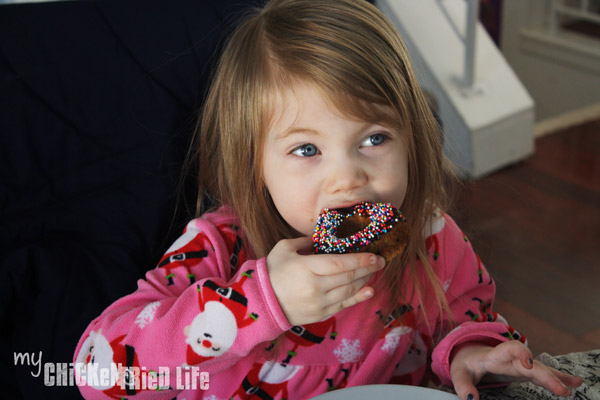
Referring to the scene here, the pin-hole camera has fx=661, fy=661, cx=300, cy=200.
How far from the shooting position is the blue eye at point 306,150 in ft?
3.00

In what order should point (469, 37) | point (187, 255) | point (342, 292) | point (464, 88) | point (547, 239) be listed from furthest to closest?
point (464, 88), point (469, 37), point (547, 239), point (187, 255), point (342, 292)

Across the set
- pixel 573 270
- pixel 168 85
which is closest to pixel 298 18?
pixel 168 85

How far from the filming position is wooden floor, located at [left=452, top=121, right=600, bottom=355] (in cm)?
191

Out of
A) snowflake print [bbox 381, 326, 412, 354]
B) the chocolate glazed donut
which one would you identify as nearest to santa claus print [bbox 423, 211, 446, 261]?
snowflake print [bbox 381, 326, 412, 354]

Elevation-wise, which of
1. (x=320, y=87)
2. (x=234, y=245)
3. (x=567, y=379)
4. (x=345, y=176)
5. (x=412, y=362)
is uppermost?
(x=320, y=87)

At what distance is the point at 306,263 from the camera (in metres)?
0.83

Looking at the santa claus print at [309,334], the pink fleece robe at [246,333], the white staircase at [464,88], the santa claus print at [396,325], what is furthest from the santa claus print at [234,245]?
the white staircase at [464,88]

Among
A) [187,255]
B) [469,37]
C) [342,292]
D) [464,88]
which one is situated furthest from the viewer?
[464,88]

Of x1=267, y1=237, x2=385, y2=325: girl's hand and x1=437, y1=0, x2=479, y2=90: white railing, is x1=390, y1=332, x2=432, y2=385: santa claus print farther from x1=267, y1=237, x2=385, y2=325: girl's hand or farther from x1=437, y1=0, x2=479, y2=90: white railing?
x1=437, y1=0, x2=479, y2=90: white railing

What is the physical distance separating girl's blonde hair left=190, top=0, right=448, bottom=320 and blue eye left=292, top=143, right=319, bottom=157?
0.07m

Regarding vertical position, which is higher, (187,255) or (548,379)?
(187,255)

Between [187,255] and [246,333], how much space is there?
22 cm

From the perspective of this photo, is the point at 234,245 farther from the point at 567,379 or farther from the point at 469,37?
the point at 469,37

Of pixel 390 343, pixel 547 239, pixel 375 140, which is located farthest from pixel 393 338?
pixel 547 239
